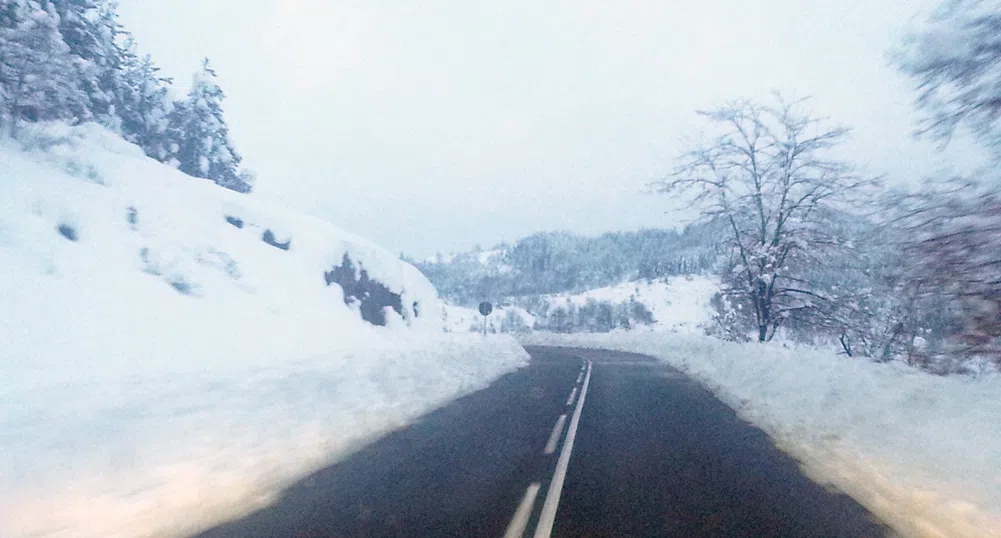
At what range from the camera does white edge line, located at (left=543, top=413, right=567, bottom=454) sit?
910 centimetres

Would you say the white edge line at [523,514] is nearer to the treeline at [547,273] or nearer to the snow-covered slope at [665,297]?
the treeline at [547,273]

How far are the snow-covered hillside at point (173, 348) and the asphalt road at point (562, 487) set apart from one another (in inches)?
30.5

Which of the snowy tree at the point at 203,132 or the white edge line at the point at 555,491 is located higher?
the snowy tree at the point at 203,132

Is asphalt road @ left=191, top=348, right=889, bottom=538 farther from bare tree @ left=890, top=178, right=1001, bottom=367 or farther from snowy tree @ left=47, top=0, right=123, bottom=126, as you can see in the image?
snowy tree @ left=47, top=0, right=123, bottom=126

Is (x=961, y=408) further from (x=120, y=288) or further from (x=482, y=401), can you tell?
(x=120, y=288)

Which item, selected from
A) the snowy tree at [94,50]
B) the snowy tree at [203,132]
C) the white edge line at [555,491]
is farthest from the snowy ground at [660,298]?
the white edge line at [555,491]

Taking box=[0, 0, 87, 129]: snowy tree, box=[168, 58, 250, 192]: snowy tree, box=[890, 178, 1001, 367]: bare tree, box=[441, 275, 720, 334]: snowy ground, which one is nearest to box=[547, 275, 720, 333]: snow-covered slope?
box=[441, 275, 720, 334]: snowy ground

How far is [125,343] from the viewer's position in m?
17.5

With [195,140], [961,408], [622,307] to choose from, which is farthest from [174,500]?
[622,307]

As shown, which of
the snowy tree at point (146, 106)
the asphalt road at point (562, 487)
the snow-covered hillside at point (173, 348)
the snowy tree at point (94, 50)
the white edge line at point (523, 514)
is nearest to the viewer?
the white edge line at point (523, 514)

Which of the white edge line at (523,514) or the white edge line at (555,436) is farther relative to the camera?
the white edge line at (555,436)

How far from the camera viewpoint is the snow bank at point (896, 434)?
6.42 metres

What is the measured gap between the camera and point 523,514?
5.99 metres

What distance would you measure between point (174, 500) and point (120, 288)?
15.5 metres
